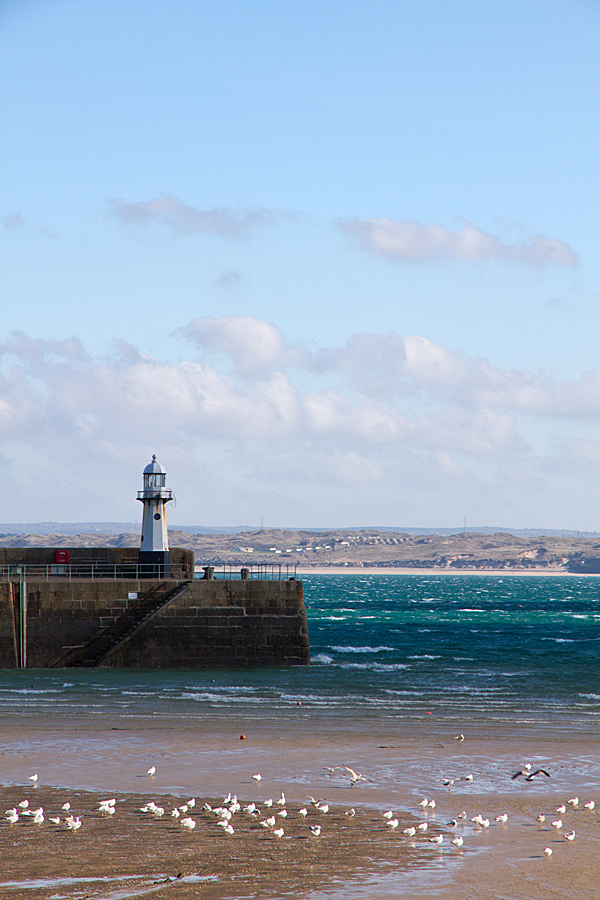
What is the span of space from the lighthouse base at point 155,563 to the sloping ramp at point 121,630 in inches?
79.0

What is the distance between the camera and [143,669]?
35.2 m

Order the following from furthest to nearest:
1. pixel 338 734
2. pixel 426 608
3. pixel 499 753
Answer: pixel 426 608, pixel 338 734, pixel 499 753

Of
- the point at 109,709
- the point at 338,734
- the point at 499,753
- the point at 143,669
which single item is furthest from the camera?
the point at 143,669

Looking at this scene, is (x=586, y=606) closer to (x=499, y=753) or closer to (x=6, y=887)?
(x=499, y=753)

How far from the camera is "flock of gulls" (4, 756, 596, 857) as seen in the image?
1404 cm

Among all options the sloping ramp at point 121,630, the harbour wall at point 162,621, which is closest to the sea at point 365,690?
the sloping ramp at point 121,630

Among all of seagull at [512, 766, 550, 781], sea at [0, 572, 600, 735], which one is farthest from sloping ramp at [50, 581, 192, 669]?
seagull at [512, 766, 550, 781]

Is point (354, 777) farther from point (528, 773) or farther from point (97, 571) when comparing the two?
point (97, 571)

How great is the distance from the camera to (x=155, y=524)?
3928 cm

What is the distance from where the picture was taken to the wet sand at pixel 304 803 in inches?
468

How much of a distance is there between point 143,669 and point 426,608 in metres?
76.9

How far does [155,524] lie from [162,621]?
16.9 feet

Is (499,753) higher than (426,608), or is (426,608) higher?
(499,753)

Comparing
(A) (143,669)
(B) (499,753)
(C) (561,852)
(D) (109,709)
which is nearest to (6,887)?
(C) (561,852)
